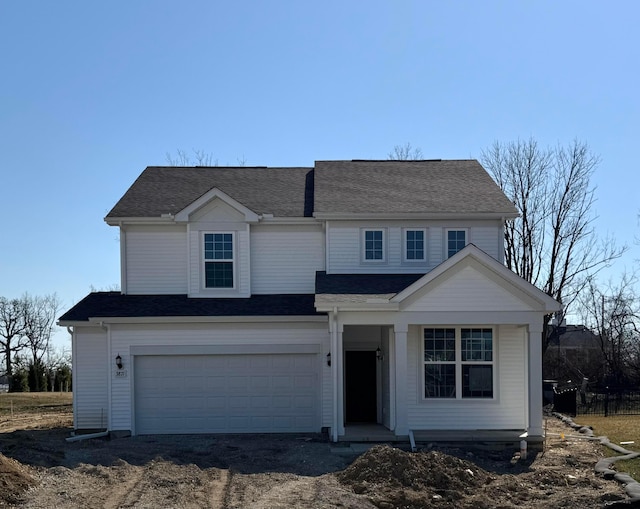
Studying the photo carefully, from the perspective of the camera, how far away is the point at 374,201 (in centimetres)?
2119

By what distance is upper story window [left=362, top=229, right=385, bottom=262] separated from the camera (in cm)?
2073

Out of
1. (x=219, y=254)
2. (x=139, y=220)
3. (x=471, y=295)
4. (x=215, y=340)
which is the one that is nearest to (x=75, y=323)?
(x=139, y=220)

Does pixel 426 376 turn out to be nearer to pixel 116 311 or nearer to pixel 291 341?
pixel 291 341

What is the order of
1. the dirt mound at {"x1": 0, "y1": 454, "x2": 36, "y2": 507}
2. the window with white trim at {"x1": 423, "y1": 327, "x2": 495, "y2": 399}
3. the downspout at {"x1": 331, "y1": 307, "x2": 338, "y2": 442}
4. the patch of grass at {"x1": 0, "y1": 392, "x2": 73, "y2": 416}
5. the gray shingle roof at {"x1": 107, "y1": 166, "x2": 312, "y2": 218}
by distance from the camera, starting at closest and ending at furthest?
the dirt mound at {"x1": 0, "y1": 454, "x2": 36, "y2": 507}, the downspout at {"x1": 331, "y1": 307, "x2": 338, "y2": 442}, the window with white trim at {"x1": 423, "y1": 327, "x2": 495, "y2": 399}, the gray shingle roof at {"x1": 107, "y1": 166, "x2": 312, "y2": 218}, the patch of grass at {"x1": 0, "y1": 392, "x2": 73, "y2": 416}

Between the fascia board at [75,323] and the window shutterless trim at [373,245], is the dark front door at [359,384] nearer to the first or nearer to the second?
the window shutterless trim at [373,245]

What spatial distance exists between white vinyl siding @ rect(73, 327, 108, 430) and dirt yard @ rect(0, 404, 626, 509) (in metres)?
3.43

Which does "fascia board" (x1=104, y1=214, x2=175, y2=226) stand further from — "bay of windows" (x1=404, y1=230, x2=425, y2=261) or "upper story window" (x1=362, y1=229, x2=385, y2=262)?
"bay of windows" (x1=404, y1=230, x2=425, y2=261)

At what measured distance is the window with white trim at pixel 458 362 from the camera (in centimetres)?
1811

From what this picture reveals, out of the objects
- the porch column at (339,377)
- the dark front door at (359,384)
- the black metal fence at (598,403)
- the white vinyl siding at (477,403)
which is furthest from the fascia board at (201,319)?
the black metal fence at (598,403)

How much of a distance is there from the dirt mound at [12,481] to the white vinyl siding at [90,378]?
757cm

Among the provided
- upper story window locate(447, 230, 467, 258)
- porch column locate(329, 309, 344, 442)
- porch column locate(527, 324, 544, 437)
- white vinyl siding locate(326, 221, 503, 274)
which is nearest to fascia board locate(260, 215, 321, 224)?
white vinyl siding locate(326, 221, 503, 274)

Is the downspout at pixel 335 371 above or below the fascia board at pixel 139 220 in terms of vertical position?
below

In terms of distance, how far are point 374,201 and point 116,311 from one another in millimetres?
7769

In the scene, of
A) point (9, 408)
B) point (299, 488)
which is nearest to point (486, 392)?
point (299, 488)
